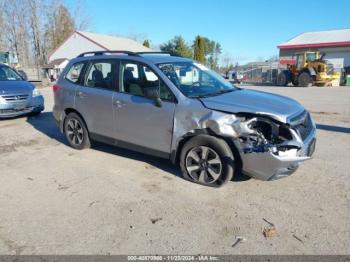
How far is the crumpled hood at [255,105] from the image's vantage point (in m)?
4.06

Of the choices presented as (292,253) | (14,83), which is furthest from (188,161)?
(14,83)

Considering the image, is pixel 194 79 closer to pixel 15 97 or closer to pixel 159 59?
pixel 159 59

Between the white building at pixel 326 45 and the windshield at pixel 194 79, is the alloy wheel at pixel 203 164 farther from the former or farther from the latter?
the white building at pixel 326 45

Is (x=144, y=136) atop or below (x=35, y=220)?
atop

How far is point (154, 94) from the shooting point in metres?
4.59

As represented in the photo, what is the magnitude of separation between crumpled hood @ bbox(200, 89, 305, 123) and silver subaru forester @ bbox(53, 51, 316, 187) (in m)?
0.01

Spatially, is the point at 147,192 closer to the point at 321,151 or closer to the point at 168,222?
the point at 168,222

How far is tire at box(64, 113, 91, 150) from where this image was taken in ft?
19.9

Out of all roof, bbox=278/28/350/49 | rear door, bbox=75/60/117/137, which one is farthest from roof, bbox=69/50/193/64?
roof, bbox=278/28/350/49

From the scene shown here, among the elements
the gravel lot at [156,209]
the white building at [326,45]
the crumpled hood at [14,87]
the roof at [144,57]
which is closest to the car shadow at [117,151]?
the gravel lot at [156,209]

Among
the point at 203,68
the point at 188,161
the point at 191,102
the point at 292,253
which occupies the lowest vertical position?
the point at 292,253

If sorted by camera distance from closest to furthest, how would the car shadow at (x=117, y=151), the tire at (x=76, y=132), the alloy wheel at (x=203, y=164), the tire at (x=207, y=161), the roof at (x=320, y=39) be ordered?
the tire at (x=207, y=161) → the alloy wheel at (x=203, y=164) → the car shadow at (x=117, y=151) → the tire at (x=76, y=132) → the roof at (x=320, y=39)

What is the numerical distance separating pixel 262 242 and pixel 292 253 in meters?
0.29

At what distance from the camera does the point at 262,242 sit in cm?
314
